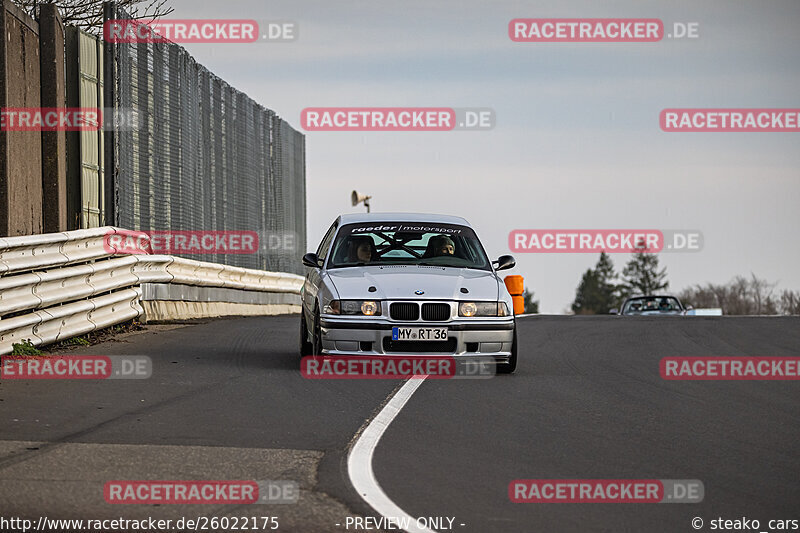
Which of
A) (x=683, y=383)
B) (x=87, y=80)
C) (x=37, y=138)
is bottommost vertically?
(x=683, y=383)

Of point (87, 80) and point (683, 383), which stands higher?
point (87, 80)

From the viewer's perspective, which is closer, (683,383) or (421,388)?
(421,388)

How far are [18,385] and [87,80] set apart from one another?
24.6 ft

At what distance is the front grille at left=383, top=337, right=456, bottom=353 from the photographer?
1123cm

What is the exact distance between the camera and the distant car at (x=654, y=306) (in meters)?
34.1

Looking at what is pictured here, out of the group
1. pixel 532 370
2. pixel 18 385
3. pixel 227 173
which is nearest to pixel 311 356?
pixel 532 370

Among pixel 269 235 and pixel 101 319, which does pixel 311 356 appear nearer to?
pixel 101 319

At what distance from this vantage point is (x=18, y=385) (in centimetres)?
983

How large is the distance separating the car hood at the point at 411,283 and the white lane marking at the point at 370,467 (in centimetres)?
196

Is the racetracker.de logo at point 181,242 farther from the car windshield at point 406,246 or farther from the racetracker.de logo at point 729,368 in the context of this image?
the racetracker.de logo at point 729,368

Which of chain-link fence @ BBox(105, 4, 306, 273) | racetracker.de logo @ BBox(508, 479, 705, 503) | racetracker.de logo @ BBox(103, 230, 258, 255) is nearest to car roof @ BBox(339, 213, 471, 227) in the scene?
racetracker.de logo @ BBox(103, 230, 258, 255)

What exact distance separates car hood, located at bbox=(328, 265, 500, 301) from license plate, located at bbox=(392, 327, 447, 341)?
32 cm

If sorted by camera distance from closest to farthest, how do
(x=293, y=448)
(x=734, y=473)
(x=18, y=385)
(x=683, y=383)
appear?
(x=734, y=473) → (x=293, y=448) → (x=18, y=385) → (x=683, y=383)

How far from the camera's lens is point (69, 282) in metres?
13.3
